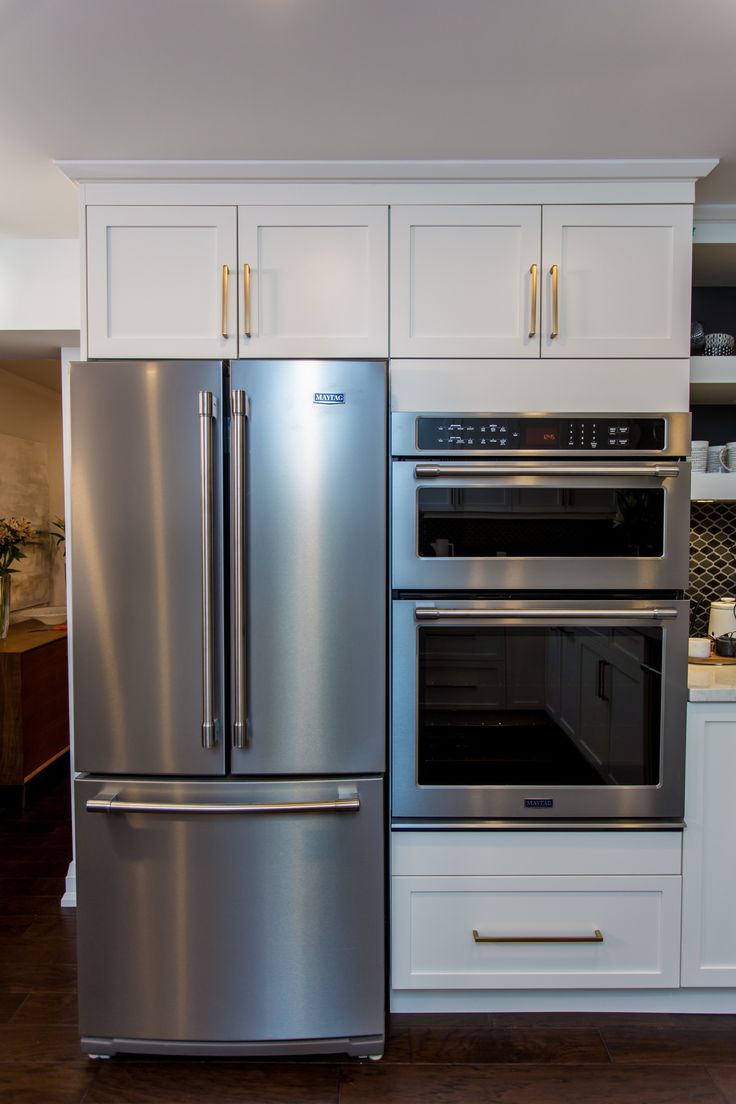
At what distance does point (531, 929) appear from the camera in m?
1.90

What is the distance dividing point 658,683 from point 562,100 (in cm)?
156

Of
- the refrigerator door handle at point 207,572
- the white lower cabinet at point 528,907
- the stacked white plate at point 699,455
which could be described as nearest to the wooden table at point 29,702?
the refrigerator door handle at point 207,572

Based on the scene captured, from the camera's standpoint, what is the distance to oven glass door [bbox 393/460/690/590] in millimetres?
1860

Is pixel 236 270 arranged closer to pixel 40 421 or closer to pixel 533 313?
pixel 533 313

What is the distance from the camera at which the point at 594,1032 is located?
A: 1.90 metres

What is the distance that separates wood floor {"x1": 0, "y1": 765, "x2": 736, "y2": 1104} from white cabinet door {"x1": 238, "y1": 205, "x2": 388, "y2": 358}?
1.99 meters

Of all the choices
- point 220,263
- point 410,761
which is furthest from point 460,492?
point 220,263

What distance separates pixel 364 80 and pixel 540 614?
55.5 inches

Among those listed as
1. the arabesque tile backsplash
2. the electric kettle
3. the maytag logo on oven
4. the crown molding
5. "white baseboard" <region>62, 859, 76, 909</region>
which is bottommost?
"white baseboard" <region>62, 859, 76, 909</region>

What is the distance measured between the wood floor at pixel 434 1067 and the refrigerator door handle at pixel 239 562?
91cm

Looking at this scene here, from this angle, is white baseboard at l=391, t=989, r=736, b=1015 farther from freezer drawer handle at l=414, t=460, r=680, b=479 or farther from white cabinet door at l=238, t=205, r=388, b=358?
white cabinet door at l=238, t=205, r=388, b=358

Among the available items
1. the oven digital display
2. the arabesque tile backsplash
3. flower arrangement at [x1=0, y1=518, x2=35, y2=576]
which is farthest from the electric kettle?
flower arrangement at [x1=0, y1=518, x2=35, y2=576]

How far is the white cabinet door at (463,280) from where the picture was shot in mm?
1892

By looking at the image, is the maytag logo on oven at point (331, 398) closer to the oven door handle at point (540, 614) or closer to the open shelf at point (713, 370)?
the oven door handle at point (540, 614)
